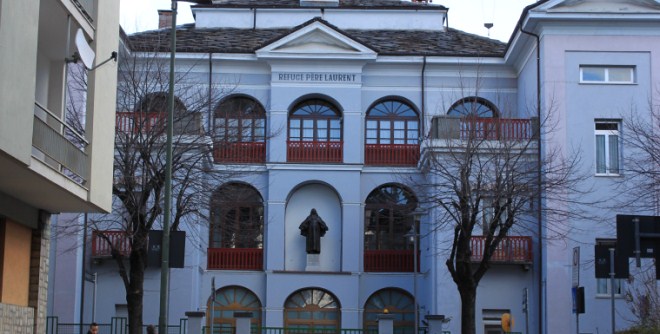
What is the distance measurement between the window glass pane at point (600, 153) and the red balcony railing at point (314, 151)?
935 cm

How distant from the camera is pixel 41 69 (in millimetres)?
22625

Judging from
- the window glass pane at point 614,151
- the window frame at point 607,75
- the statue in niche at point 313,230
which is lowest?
the statue in niche at point 313,230

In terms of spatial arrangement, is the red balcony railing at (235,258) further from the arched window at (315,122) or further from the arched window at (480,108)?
the arched window at (480,108)

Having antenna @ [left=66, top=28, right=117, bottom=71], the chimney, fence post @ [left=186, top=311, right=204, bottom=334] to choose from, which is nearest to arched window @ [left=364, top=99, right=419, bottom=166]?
the chimney

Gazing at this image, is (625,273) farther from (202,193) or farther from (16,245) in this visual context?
(202,193)

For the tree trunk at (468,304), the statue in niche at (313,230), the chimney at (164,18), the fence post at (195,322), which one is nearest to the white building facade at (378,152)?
the statue in niche at (313,230)

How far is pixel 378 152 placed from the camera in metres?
43.7

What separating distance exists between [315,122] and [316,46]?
2.91m

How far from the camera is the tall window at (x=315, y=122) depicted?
145ft

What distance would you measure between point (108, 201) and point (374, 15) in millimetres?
25192

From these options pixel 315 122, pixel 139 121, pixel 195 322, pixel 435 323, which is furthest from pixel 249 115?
pixel 139 121

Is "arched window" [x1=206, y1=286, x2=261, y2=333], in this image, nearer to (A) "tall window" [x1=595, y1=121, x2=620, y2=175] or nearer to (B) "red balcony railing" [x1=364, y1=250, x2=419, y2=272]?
(B) "red balcony railing" [x1=364, y1=250, x2=419, y2=272]

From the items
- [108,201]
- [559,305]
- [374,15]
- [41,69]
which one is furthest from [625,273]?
[374,15]

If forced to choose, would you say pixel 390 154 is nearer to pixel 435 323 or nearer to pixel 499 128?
pixel 499 128
